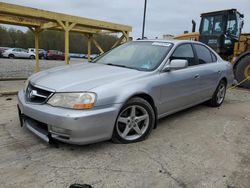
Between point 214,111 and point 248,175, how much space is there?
2.75 meters

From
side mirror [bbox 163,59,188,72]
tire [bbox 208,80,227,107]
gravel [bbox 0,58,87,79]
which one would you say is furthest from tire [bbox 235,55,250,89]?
gravel [bbox 0,58,87,79]

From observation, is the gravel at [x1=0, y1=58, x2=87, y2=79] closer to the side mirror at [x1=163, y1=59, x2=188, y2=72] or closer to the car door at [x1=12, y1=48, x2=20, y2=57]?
the side mirror at [x1=163, y1=59, x2=188, y2=72]

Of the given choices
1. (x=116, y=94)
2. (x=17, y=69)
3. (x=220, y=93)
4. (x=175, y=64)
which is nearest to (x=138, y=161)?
(x=116, y=94)

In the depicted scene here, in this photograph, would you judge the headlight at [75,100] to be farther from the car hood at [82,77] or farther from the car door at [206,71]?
the car door at [206,71]

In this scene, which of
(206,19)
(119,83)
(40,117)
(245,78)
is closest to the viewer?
(40,117)

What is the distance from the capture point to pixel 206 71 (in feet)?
16.1

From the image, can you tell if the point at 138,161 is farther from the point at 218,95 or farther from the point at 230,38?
the point at 230,38

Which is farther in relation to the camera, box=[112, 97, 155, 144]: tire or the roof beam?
the roof beam

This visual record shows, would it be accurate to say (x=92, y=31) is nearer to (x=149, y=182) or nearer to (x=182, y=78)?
(x=182, y=78)

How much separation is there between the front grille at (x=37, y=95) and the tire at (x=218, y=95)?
12.7ft

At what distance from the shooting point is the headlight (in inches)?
113

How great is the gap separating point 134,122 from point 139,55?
1.26m

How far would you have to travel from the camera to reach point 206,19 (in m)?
10.2

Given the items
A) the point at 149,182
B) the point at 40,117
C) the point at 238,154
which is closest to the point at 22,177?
the point at 40,117
